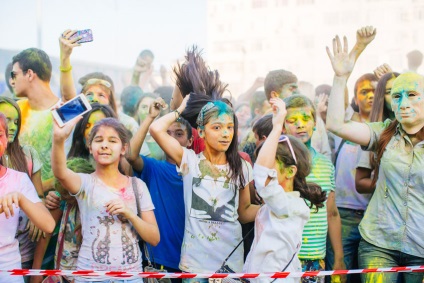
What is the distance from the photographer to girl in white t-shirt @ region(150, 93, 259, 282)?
370cm

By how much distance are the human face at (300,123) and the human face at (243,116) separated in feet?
7.98

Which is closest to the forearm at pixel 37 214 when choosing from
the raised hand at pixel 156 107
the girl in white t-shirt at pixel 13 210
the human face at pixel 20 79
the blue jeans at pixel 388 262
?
the girl in white t-shirt at pixel 13 210

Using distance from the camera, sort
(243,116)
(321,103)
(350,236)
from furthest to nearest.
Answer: (243,116) → (321,103) → (350,236)

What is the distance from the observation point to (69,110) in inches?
135

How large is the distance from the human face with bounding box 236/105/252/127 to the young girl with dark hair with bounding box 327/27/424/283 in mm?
2753

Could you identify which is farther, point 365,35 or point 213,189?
point 365,35

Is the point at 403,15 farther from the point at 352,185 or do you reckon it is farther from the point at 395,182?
the point at 395,182

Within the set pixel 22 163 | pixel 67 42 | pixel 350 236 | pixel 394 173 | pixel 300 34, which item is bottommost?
pixel 350 236

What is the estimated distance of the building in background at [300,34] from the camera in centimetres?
720

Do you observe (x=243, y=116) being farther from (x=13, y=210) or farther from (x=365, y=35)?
(x=13, y=210)

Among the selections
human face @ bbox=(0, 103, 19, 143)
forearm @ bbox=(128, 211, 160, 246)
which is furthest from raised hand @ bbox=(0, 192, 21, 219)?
human face @ bbox=(0, 103, 19, 143)

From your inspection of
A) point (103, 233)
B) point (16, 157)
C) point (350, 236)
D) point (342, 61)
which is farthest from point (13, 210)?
point (350, 236)

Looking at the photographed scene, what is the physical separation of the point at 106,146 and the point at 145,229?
562 mm

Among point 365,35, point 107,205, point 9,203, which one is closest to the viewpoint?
point 9,203
